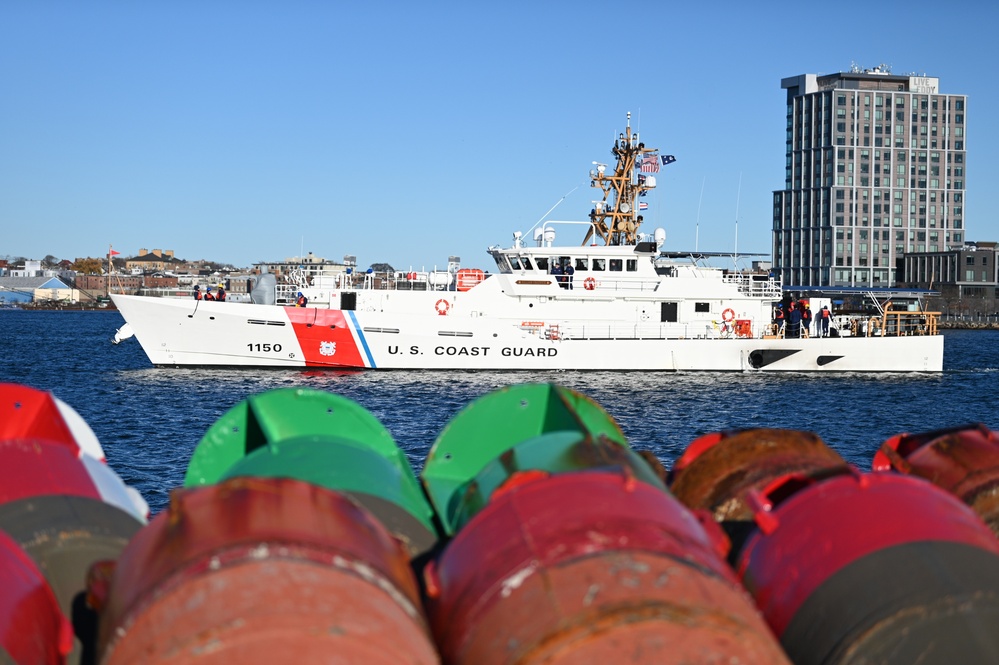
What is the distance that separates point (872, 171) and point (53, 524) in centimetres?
15432

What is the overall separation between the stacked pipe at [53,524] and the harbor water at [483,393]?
866cm

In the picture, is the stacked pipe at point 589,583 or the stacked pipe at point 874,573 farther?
the stacked pipe at point 874,573

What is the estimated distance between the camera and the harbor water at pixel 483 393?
2119 cm

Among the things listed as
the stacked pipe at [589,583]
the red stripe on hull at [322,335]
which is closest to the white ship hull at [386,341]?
the red stripe on hull at [322,335]

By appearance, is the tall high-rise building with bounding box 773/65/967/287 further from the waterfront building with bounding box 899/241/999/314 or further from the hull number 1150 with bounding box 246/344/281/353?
the hull number 1150 with bounding box 246/344/281/353

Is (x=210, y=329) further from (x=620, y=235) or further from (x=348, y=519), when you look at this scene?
(x=348, y=519)

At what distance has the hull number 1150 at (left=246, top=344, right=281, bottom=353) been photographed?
113 feet

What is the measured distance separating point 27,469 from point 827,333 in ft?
120

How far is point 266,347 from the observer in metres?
34.6

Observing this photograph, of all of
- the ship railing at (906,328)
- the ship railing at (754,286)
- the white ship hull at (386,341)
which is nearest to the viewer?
the white ship hull at (386,341)

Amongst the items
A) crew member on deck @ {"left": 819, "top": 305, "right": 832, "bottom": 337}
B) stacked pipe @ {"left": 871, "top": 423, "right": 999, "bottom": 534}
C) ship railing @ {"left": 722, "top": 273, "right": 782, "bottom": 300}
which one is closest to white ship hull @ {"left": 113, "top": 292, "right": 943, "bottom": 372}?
ship railing @ {"left": 722, "top": 273, "right": 782, "bottom": 300}

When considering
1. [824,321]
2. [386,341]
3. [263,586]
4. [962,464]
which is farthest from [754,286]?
[263,586]

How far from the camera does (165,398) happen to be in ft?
92.9

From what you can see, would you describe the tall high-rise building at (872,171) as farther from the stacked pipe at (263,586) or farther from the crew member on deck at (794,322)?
the stacked pipe at (263,586)
